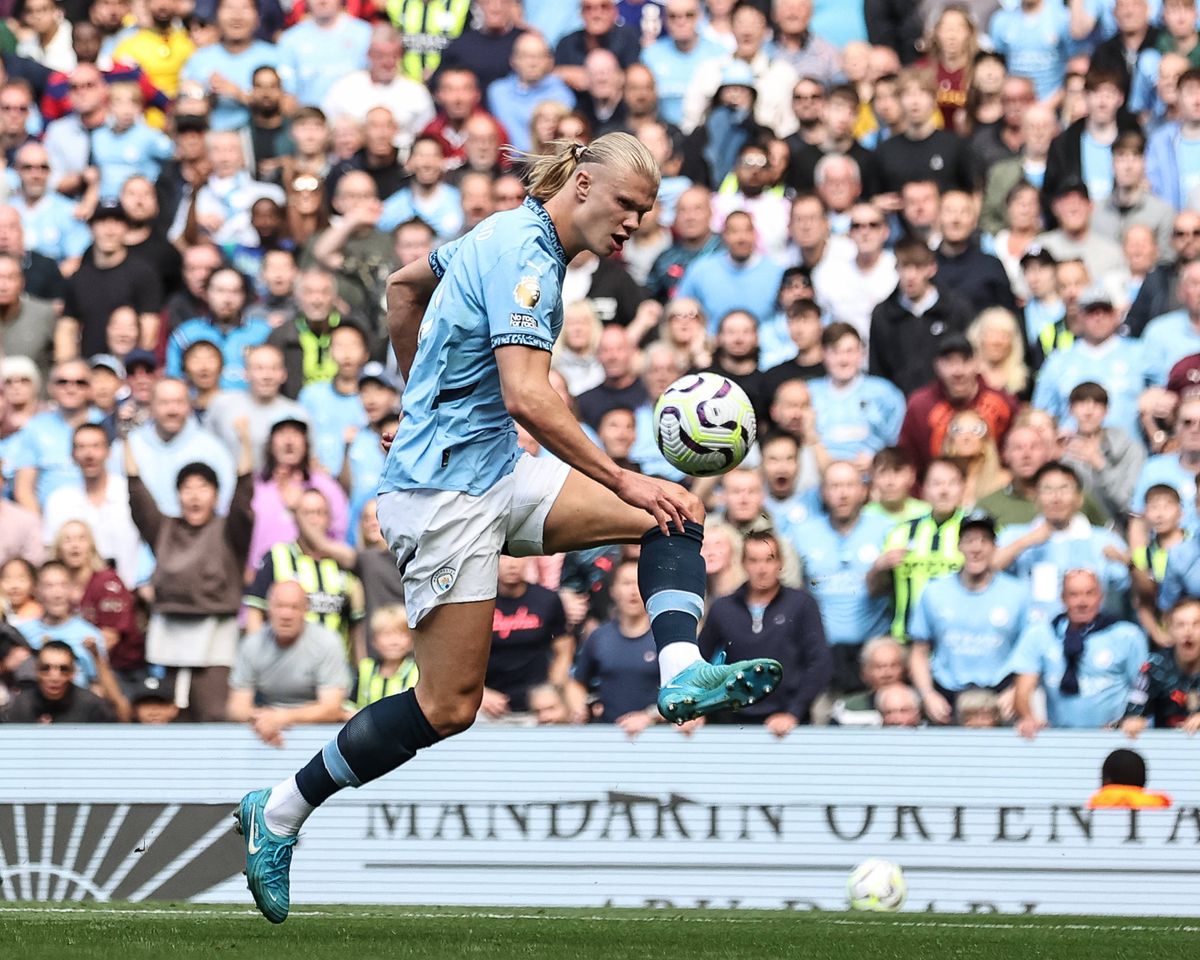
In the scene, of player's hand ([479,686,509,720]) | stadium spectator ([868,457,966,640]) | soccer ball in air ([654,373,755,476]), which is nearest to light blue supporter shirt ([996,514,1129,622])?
stadium spectator ([868,457,966,640])

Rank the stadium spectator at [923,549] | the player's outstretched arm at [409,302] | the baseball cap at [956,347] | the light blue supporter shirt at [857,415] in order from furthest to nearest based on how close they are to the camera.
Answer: the light blue supporter shirt at [857,415]
the baseball cap at [956,347]
the stadium spectator at [923,549]
the player's outstretched arm at [409,302]

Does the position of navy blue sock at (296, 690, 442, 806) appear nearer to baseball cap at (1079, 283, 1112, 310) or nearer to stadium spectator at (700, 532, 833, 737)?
stadium spectator at (700, 532, 833, 737)

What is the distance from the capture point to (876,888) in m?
9.46

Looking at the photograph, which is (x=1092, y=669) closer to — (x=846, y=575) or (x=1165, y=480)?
(x=846, y=575)

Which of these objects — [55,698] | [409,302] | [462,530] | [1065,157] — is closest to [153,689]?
[55,698]

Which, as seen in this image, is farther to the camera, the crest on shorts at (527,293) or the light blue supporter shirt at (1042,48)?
the light blue supporter shirt at (1042,48)

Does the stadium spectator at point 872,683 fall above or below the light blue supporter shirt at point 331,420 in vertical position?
below

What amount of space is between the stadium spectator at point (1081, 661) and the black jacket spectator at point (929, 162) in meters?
4.01

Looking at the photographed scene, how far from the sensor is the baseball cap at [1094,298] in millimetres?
12766

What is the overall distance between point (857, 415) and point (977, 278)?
1.38m

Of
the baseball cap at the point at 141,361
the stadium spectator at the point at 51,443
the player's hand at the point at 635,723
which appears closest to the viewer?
the player's hand at the point at 635,723

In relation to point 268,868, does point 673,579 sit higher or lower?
→ higher

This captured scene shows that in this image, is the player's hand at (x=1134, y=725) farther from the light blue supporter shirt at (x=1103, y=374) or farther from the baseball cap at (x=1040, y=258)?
the baseball cap at (x=1040, y=258)

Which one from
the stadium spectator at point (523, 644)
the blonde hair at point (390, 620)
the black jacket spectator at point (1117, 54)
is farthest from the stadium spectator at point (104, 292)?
the black jacket spectator at point (1117, 54)
